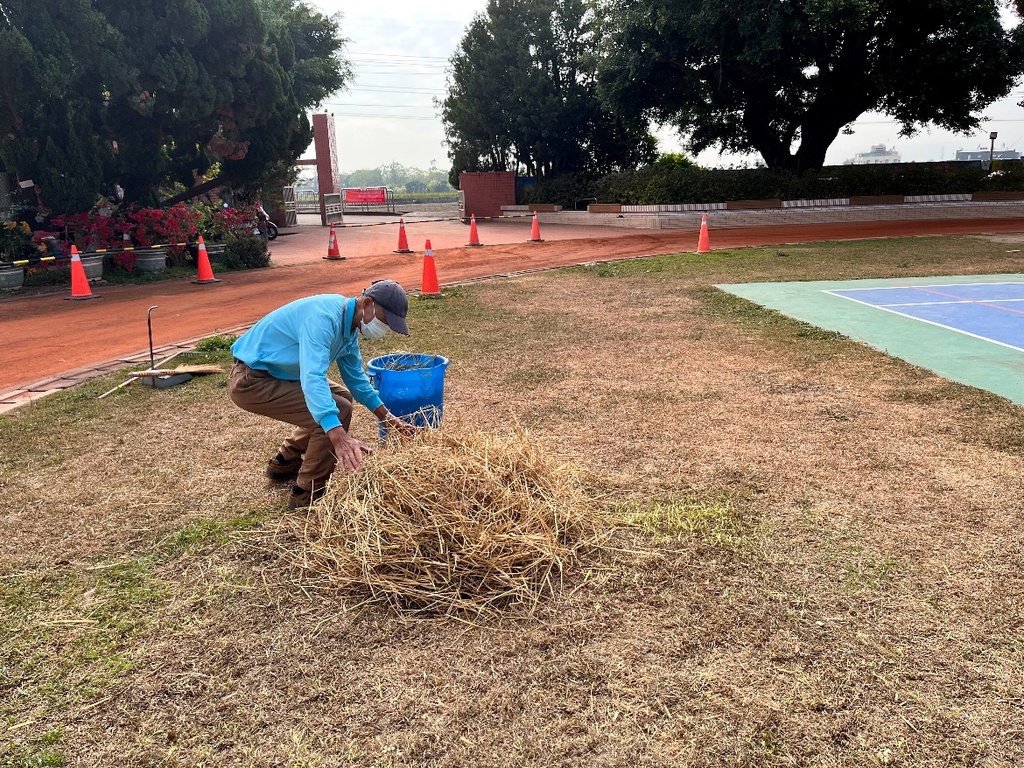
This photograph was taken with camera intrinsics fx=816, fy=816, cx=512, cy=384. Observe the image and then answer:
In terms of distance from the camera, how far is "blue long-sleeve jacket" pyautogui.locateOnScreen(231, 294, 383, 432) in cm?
383

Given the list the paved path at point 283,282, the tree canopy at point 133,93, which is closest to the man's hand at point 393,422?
the paved path at point 283,282

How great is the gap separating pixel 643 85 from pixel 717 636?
76.2ft

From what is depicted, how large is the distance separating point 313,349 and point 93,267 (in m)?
12.7

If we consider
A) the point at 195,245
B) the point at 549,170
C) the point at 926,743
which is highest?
the point at 549,170

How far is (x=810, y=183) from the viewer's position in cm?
2441

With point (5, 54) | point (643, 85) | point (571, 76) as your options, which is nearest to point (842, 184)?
point (643, 85)

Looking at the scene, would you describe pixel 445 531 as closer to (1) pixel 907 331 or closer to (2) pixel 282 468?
(2) pixel 282 468

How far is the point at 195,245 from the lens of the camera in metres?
16.7

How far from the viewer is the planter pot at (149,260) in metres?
15.5

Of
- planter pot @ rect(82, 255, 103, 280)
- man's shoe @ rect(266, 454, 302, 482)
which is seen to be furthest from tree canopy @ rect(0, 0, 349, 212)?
man's shoe @ rect(266, 454, 302, 482)

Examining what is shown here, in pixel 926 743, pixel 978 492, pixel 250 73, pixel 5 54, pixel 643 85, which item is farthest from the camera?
pixel 643 85

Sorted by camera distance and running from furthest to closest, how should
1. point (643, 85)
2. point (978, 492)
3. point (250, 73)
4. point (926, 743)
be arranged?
point (643, 85)
point (250, 73)
point (978, 492)
point (926, 743)

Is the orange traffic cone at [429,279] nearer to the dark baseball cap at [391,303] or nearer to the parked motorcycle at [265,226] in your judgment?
the dark baseball cap at [391,303]

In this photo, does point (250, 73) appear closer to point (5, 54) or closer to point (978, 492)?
point (5, 54)
